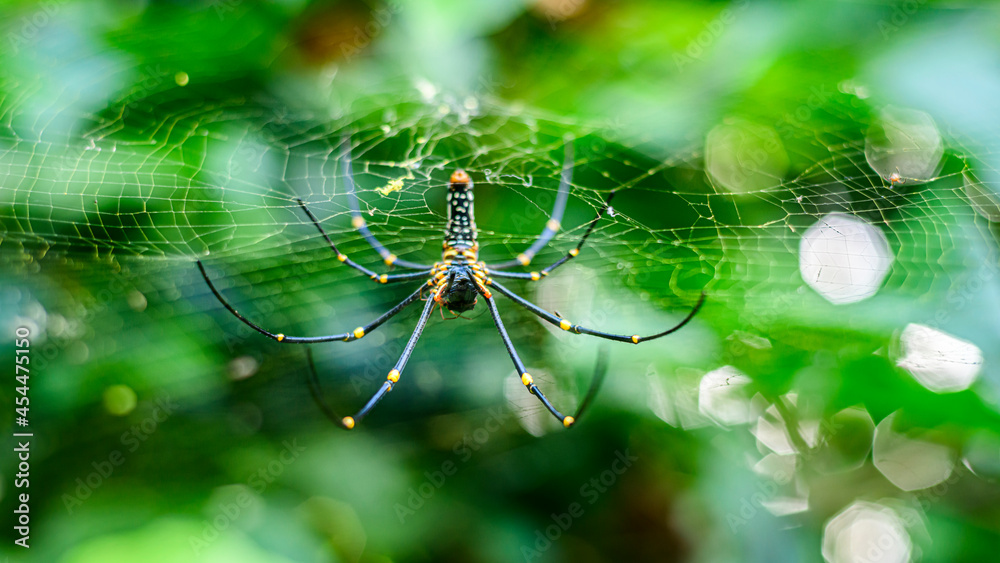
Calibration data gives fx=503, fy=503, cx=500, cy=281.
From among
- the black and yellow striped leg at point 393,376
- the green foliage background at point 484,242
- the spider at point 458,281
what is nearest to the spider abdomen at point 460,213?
the spider at point 458,281

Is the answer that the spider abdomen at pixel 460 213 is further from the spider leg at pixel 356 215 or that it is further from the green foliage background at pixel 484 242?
the spider leg at pixel 356 215

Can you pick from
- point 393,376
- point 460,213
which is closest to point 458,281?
point 460,213

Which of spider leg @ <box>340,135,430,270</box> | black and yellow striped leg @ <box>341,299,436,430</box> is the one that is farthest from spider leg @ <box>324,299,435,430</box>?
spider leg @ <box>340,135,430,270</box>

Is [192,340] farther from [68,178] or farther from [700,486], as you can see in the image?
[700,486]

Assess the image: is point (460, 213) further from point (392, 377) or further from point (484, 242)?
point (392, 377)

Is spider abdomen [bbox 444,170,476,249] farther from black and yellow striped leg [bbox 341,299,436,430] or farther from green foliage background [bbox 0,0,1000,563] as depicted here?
black and yellow striped leg [bbox 341,299,436,430]

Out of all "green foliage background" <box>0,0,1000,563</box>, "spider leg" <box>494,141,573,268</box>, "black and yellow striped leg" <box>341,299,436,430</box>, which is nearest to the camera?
"black and yellow striped leg" <box>341,299,436,430</box>

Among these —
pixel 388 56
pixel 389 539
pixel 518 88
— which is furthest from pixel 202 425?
pixel 518 88
